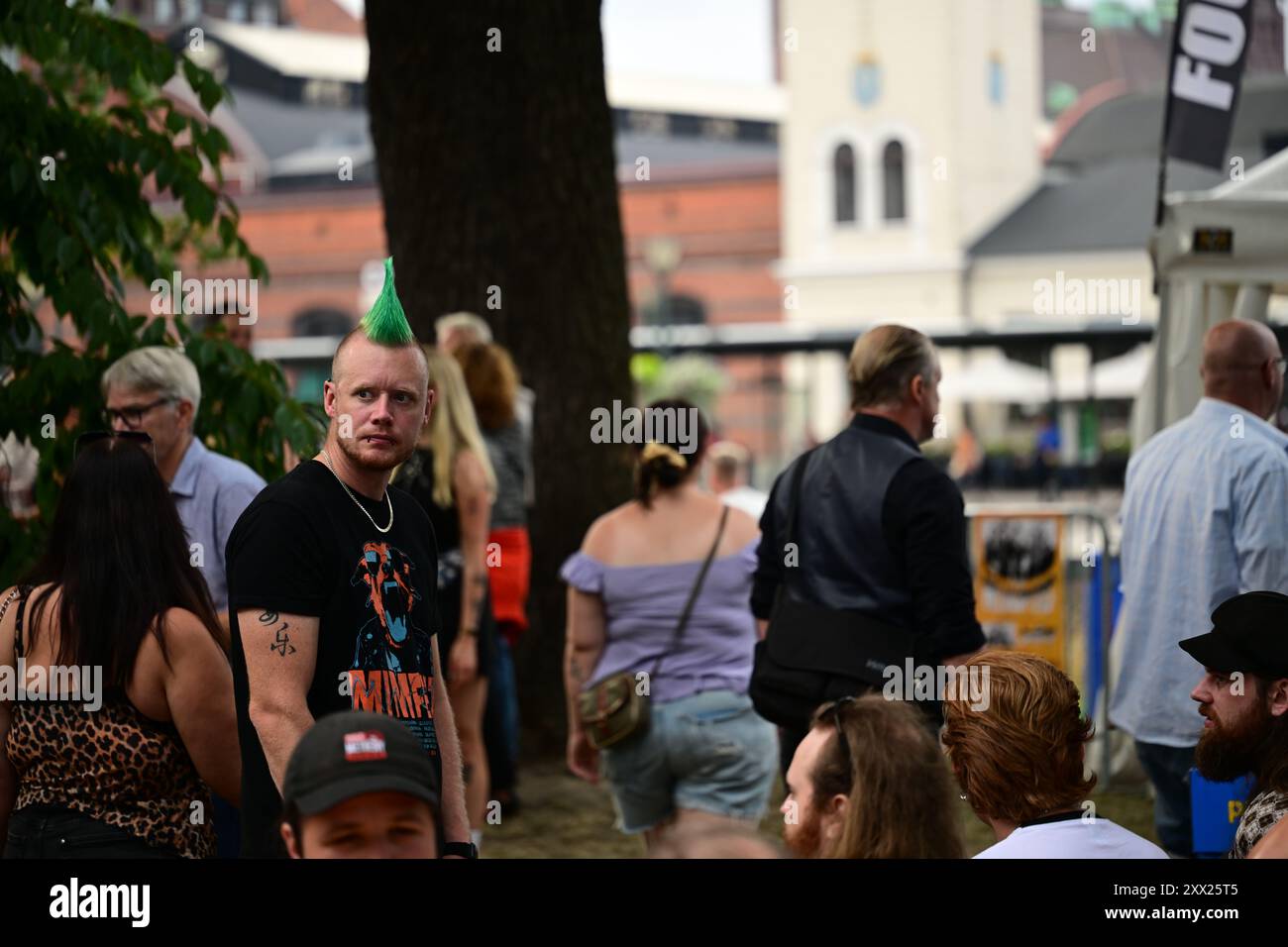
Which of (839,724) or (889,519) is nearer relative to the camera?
(839,724)

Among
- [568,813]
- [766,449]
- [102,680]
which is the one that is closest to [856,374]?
[102,680]

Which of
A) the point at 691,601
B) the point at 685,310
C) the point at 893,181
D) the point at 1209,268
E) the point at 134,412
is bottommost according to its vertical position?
the point at 691,601

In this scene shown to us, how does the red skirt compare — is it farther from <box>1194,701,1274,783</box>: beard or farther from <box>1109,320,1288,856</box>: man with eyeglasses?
<box>1194,701,1274,783</box>: beard

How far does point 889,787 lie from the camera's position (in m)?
2.74

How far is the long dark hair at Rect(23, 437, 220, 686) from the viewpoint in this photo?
346cm

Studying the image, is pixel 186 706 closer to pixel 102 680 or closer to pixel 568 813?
pixel 102 680

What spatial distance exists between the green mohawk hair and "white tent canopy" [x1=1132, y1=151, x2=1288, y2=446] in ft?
14.8

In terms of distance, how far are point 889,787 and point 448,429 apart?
3462 millimetres

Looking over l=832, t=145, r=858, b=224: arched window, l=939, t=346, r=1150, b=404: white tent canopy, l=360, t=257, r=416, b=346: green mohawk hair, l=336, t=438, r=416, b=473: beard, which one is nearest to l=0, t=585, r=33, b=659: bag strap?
l=336, t=438, r=416, b=473: beard

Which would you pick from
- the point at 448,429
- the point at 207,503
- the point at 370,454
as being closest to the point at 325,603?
the point at 370,454

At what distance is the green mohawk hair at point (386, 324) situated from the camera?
10.6 ft

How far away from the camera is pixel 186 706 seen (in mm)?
3488

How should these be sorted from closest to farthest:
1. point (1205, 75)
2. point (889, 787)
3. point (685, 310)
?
1. point (889, 787)
2. point (1205, 75)
3. point (685, 310)

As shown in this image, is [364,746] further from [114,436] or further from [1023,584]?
[1023,584]
